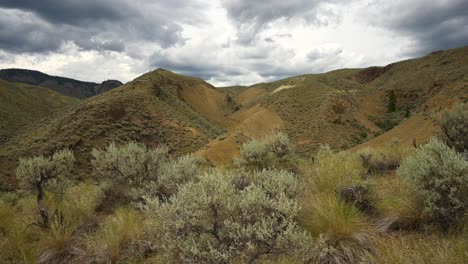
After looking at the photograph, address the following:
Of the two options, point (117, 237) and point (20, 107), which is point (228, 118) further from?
point (20, 107)

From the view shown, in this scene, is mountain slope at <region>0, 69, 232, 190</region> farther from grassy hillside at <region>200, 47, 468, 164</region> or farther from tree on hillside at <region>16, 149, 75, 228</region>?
tree on hillside at <region>16, 149, 75, 228</region>

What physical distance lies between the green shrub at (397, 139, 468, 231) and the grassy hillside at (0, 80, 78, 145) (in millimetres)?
72297

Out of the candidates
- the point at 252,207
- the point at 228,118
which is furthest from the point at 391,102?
the point at 252,207

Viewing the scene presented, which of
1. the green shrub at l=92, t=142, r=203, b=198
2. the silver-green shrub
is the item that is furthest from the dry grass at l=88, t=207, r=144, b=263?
the green shrub at l=92, t=142, r=203, b=198

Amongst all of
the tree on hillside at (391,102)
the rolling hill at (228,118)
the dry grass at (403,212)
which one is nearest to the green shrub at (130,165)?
the dry grass at (403,212)

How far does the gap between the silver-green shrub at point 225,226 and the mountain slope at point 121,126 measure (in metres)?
31.8

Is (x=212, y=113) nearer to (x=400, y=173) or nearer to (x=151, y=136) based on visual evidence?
(x=151, y=136)

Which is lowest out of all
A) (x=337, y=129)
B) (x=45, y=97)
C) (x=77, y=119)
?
(x=337, y=129)

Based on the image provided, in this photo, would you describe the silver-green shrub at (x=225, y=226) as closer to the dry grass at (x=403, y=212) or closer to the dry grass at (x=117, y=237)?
the dry grass at (x=403, y=212)

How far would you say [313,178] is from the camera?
7699 millimetres

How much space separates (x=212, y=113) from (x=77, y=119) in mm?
32587

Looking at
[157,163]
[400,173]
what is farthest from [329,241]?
[157,163]

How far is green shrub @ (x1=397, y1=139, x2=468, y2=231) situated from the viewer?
16.4 feet

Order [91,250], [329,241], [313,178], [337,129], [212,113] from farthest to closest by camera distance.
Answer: [212,113], [337,129], [313,178], [91,250], [329,241]
